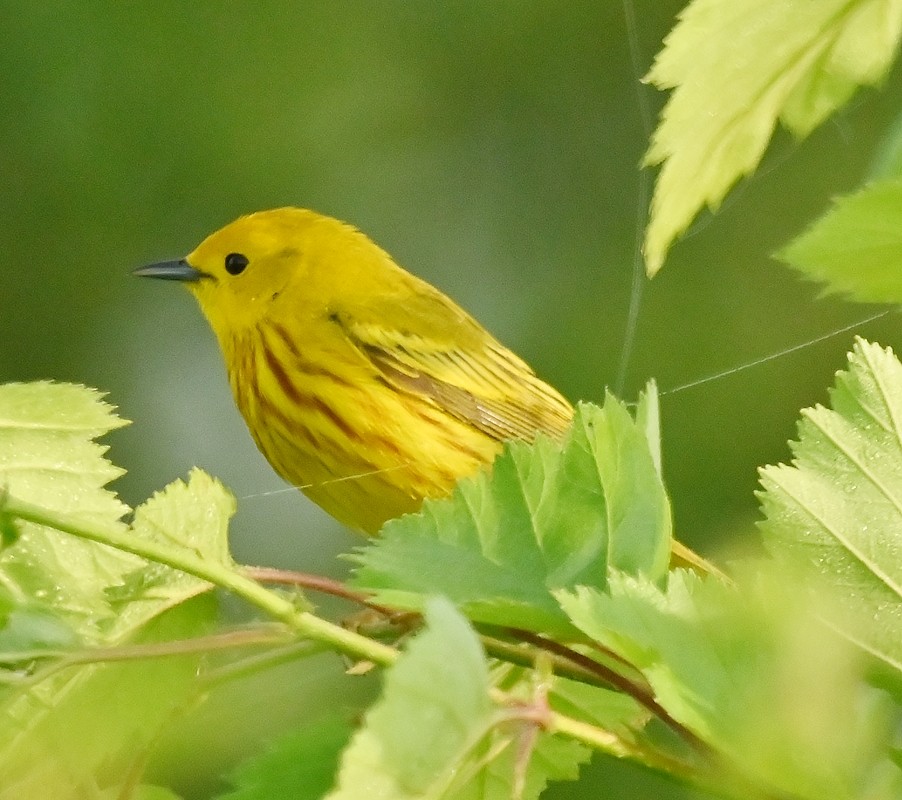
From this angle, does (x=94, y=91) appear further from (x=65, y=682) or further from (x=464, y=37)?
(x=65, y=682)

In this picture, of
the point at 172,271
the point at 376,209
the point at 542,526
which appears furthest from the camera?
the point at 376,209

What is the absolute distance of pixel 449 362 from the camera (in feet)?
3.41

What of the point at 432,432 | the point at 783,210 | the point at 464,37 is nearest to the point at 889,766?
the point at 783,210

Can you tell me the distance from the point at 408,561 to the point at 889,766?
4.7 inches

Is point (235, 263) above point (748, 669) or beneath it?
above

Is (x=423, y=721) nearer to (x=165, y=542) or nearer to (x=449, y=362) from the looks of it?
(x=165, y=542)

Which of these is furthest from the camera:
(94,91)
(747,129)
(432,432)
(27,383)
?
(94,91)

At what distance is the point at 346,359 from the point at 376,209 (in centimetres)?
19

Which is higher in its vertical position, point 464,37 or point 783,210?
point 464,37

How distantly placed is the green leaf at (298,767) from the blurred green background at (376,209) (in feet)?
0.08

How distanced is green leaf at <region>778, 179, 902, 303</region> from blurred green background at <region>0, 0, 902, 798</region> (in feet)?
0.14

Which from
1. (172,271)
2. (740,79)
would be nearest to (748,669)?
(740,79)

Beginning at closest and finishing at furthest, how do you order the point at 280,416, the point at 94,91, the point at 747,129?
the point at 747,129 < the point at 280,416 < the point at 94,91

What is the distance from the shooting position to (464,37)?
1.27m
